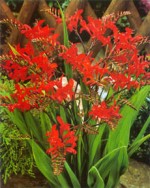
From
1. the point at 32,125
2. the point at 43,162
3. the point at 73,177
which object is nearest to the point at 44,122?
the point at 32,125

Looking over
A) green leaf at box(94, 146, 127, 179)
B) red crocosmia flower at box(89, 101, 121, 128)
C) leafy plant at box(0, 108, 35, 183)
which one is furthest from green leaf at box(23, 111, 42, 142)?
red crocosmia flower at box(89, 101, 121, 128)

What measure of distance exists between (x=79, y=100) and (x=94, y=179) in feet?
1.17

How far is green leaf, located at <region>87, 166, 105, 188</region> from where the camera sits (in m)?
2.03

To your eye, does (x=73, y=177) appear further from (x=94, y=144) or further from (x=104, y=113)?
(x=104, y=113)

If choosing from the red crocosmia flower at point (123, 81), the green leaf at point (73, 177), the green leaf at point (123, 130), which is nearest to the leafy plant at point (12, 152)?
the green leaf at point (73, 177)

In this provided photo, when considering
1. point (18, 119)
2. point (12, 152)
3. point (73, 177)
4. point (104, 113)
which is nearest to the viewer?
point (104, 113)

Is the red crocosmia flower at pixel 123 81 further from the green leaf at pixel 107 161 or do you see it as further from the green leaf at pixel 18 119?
the green leaf at pixel 18 119

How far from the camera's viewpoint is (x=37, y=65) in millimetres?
1941

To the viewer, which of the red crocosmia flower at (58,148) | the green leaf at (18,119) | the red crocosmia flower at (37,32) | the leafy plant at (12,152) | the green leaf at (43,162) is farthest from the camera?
the leafy plant at (12,152)

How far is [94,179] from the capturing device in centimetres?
212

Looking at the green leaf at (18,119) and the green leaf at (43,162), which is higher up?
the green leaf at (18,119)

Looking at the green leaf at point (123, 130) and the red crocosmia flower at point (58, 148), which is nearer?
the red crocosmia flower at point (58, 148)

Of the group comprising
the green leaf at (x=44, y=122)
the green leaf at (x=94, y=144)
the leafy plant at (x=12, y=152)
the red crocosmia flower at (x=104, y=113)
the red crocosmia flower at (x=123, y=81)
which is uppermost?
the red crocosmia flower at (x=123, y=81)

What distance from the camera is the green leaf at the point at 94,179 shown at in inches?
79.8
